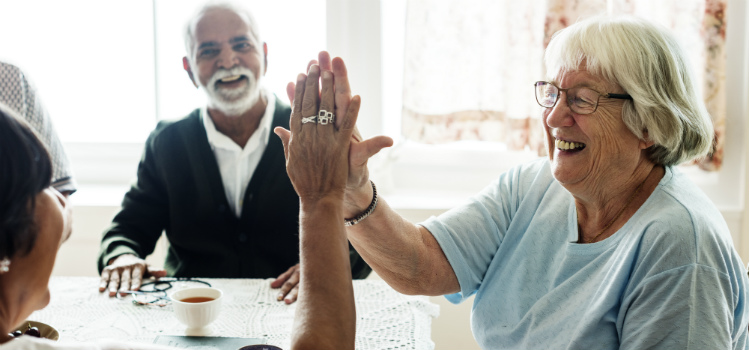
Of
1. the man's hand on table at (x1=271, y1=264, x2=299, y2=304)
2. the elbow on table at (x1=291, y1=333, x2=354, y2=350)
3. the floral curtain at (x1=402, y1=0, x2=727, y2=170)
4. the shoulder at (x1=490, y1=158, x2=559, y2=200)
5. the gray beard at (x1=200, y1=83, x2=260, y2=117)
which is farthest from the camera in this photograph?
the floral curtain at (x1=402, y1=0, x2=727, y2=170)

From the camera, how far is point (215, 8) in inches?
90.6

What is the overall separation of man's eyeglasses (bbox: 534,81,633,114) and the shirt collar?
1121mm

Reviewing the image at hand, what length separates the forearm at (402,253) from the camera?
4.82 ft

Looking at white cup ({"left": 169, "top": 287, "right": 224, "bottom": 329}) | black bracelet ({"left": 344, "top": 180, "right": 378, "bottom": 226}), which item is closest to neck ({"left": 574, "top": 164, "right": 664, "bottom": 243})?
black bracelet ({"left": 344, "top": 180, "right": 378, "bottom": 226})

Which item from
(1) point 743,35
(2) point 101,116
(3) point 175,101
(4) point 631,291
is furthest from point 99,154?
(1) point 743,35

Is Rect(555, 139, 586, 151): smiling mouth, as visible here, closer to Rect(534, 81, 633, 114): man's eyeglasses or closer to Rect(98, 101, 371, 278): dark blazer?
Rect(534, 81, 633, 114): man's eyeglasses

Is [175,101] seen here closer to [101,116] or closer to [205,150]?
[101,116]

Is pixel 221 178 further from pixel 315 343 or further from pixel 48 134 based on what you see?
pixel 315 343

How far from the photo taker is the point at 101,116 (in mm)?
3197

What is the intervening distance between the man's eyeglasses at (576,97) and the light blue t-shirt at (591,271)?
203 mm

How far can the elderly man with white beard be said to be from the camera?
2180mm

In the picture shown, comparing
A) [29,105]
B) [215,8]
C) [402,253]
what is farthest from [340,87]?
[29,105]

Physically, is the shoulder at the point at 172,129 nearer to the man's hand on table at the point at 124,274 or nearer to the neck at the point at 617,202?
the man's hand on table at the point at 124,274

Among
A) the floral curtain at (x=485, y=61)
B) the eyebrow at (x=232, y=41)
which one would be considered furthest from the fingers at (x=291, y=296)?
the floral curtain at (x=485, y=61)
